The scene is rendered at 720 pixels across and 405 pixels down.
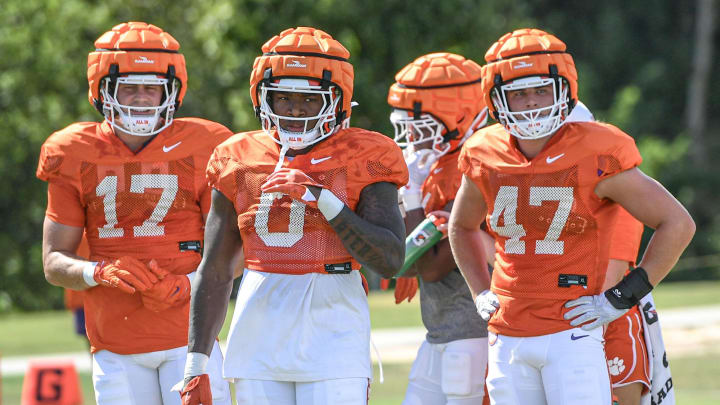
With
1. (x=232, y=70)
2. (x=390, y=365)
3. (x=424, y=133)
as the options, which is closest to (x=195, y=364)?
(x=424, y=133)

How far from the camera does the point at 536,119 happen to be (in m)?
4.63

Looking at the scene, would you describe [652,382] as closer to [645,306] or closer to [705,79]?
[645,306]

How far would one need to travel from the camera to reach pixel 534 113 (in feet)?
15.4

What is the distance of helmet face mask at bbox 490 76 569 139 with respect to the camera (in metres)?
4.63

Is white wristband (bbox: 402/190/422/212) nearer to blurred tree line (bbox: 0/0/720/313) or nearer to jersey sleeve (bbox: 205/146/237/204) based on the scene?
jersey sleeve (bbox: 205/146/237/204)

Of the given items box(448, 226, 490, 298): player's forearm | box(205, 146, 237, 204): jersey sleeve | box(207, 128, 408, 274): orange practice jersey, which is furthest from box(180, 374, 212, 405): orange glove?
box(448, 226, 490, 298): player's forearm

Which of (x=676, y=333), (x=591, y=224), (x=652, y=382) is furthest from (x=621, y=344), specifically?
(x=676, y=333)

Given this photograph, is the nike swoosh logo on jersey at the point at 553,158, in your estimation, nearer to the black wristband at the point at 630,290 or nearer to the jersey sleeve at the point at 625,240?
the black wristband at the point at 630,290

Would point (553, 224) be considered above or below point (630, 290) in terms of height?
above

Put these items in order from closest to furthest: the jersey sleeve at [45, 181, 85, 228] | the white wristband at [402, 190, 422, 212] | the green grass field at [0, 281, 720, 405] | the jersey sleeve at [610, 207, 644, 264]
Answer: the jersey sleeve at [45, 181, 85, 228], the jersey sleeve at [610, 207, 644, 264], the white wristband at [402, 190, 422, 212], the green grass field at [0, 281, 720, 405]

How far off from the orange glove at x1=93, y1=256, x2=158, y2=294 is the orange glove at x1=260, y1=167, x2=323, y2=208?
39.3 inches

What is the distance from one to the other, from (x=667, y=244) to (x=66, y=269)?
2.45 meters

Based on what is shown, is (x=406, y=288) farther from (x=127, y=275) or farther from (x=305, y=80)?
(x=305, y=80)

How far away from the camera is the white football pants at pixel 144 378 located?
5.01 m
